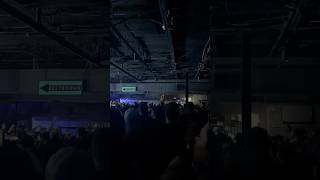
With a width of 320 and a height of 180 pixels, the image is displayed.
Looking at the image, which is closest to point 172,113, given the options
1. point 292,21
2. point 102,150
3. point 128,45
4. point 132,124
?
point 132,124

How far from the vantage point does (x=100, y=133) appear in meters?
1.88

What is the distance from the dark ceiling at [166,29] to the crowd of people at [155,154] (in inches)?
22.6

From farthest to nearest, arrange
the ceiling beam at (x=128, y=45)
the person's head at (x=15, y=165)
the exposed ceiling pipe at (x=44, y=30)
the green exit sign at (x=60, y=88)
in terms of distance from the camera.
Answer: the ceiling beam at (x=128, y=45) < the exposed ceiling pipe at (x=44, y=30) < the green exit sign at (x=60, y=88) < the person's head at (x=15, y=165)

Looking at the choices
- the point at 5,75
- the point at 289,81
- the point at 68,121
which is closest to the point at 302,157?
the point at 289,81

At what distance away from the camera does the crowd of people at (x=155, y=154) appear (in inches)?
65.4

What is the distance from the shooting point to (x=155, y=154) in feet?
5.67

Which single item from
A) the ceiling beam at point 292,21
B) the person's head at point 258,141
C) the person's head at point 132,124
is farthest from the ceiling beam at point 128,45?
the person's head at point 258,141

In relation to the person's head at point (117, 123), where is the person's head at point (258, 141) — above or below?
below

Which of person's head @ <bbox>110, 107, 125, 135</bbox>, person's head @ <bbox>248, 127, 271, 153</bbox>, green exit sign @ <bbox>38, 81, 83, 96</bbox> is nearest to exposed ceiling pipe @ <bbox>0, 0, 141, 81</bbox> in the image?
green exit sign @ <bbox>38, 81, 83, 96</bbox>

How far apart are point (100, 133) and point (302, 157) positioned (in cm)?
105

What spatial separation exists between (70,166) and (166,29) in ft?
A: 9.18

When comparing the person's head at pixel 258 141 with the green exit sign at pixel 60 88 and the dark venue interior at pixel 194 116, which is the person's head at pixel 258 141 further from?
the green exit sign at pixel 60 88

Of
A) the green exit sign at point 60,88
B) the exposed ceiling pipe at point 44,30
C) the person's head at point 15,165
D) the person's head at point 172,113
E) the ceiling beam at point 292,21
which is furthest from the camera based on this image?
the exposed ceiling pipe at point 44,30

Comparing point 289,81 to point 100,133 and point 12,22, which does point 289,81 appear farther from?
point 12,22
